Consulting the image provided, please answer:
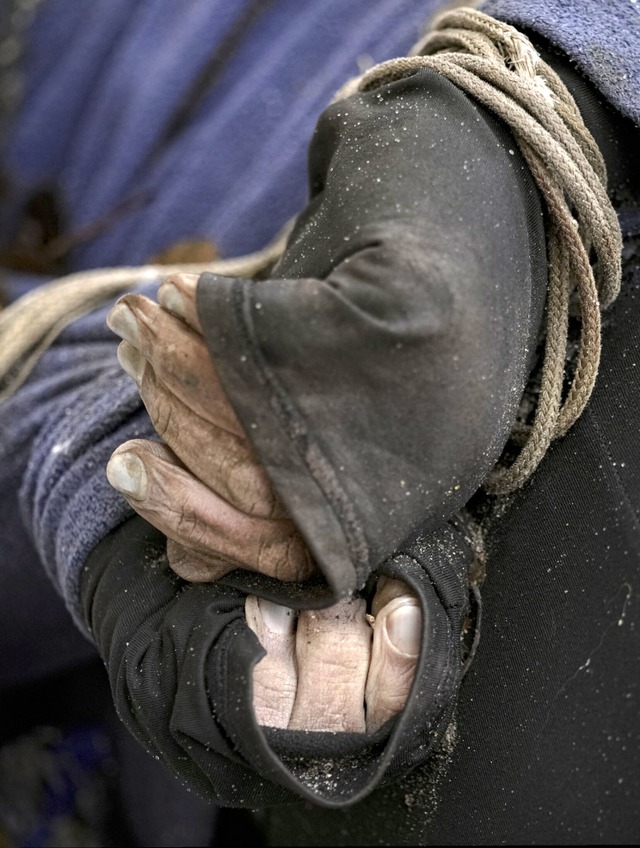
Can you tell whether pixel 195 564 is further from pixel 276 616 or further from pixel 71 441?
pixel 71 441

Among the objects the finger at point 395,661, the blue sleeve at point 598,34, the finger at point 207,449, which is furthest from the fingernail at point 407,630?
the blue sleeve at point 598,34

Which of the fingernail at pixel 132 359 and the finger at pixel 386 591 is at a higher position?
the fingernail at pixel 132 359

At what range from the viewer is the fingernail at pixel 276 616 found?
491mm

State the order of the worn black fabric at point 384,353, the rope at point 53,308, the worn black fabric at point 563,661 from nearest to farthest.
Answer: the worn black fabric at point 384,353 → the worn black fabric at point 563,661 → the rope at point 53,308

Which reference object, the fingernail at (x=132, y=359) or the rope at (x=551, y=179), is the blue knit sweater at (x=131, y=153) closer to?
the fingernail at (x=132, y=359)

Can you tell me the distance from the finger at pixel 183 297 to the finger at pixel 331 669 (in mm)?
189

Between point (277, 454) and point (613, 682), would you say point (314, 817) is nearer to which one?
point (613, 682)

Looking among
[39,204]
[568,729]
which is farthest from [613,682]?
[39,204]

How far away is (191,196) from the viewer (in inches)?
39.1

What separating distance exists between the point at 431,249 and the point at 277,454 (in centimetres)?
12

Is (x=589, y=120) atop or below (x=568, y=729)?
atop

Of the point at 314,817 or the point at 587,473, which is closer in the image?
the point at 587,473

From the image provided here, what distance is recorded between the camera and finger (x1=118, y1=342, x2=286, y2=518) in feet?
1.40

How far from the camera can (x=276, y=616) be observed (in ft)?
1.62
